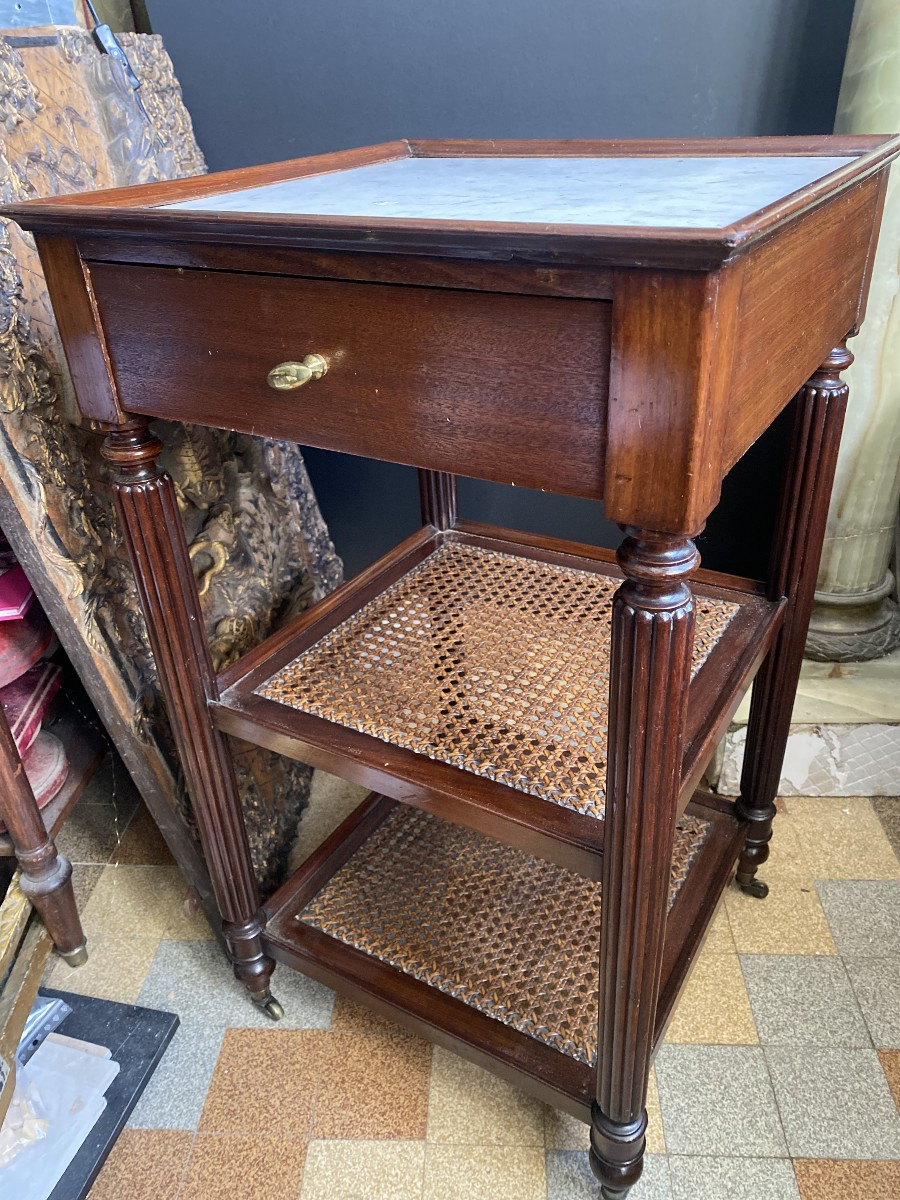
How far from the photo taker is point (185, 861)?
46.9 inches

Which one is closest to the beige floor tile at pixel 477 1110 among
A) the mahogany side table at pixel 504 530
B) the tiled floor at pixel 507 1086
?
the tiled floor at pixel 507 1086

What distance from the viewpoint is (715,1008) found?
113 cm

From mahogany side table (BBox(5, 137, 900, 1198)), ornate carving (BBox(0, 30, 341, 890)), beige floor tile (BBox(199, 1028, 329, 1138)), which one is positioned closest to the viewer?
mahogany side table (BBox(5, 137, 900, 1198))

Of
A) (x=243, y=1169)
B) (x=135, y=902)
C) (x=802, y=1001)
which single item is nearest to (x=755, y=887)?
(x=802, y=1001)

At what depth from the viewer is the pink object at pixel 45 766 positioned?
114 cm

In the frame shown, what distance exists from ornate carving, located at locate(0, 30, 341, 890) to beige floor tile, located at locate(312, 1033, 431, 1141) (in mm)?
266

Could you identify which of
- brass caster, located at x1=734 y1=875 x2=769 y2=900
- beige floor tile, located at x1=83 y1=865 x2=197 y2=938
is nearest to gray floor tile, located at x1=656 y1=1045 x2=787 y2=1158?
brass caster, located at x1=734 y1=875 x2=769 y2=900

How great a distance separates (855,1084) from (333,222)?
106 centimetres

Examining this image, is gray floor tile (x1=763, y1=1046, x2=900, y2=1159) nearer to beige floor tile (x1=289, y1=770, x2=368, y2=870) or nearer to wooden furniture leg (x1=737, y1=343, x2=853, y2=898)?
wooden furniture leg (x1=737, y1=343, x2=853, y2=898)

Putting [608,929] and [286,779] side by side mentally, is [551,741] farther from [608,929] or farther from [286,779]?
[286,779]

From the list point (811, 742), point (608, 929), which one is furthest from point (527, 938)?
point (811, 742)

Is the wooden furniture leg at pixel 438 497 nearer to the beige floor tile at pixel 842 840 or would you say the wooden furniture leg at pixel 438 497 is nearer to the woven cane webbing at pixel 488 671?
the woven cane webbing at pixel 488 671

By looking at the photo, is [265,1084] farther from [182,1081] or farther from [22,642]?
[22,642]

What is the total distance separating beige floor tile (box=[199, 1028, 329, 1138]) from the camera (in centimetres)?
103
